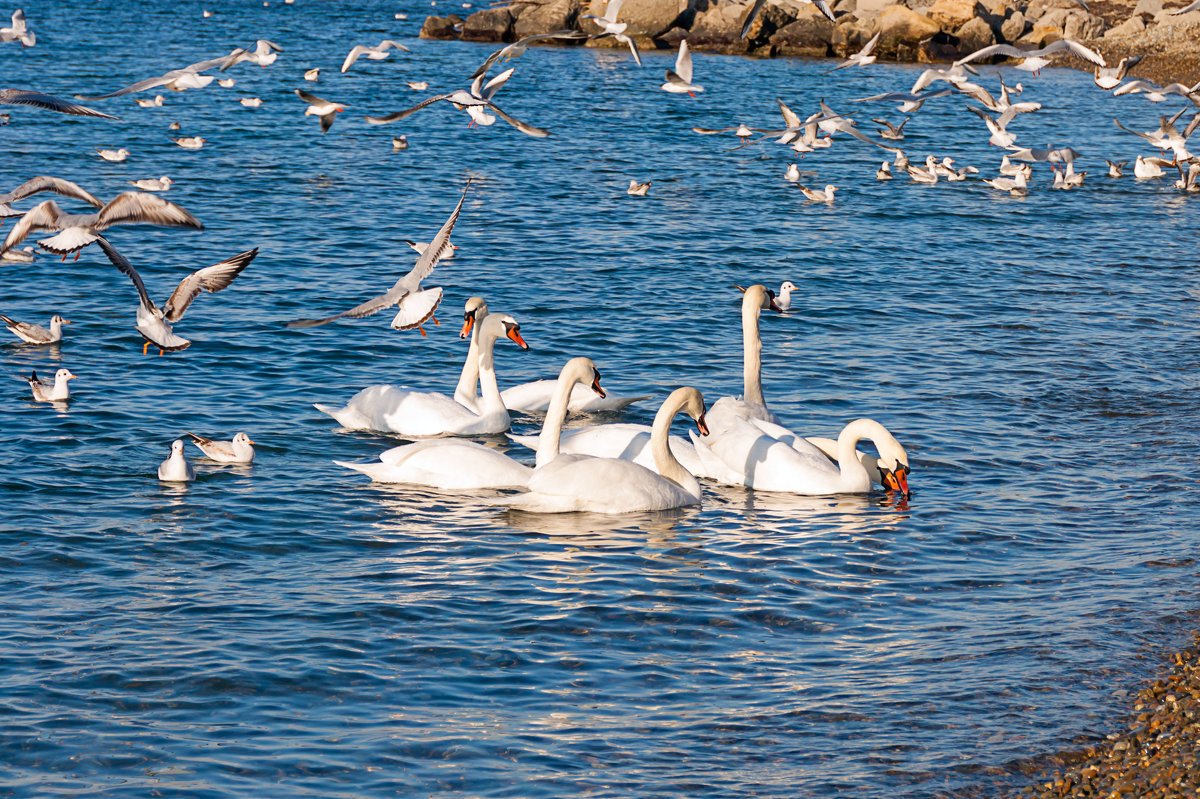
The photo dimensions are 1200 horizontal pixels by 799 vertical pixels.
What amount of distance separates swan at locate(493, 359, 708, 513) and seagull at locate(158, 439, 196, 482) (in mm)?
2494

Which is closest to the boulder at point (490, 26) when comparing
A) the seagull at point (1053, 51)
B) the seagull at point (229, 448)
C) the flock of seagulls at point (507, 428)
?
the seagull at point (1053, 51)

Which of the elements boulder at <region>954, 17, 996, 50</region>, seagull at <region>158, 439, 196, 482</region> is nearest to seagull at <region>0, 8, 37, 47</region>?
seagull at <region>158, 439, 196, 482</region>

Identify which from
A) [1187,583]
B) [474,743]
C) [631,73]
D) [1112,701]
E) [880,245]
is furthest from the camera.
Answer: [631,73]

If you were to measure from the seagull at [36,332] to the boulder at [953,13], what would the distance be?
1939 inches

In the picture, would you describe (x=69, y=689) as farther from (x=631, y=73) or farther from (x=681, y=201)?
(x=631, y=73)

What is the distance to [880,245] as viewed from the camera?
2303 cm

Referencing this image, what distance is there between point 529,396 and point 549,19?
50.6 meters

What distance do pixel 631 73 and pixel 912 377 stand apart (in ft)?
128

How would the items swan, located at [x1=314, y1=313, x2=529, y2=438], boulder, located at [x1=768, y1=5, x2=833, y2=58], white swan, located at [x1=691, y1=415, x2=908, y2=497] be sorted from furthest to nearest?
boulder, located at [x1=768, y1=5, x2=833, y2=58] < swan, located at [x1=314, y1=313, x2=529, y2=438] < white swan, located at [x1=691, y1=415, x2=908, y2=497]

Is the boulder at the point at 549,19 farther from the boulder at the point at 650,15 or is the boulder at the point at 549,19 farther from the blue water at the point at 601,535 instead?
the blue water at the point at 601,535

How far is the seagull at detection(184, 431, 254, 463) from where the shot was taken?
1145 cm

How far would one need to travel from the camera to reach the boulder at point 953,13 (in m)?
57.6

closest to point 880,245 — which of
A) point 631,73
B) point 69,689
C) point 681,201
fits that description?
point 681,201

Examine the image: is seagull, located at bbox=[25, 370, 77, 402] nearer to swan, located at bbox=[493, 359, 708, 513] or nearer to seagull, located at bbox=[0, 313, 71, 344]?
seagull, located at bbox=[0, 313, 71, 344]
